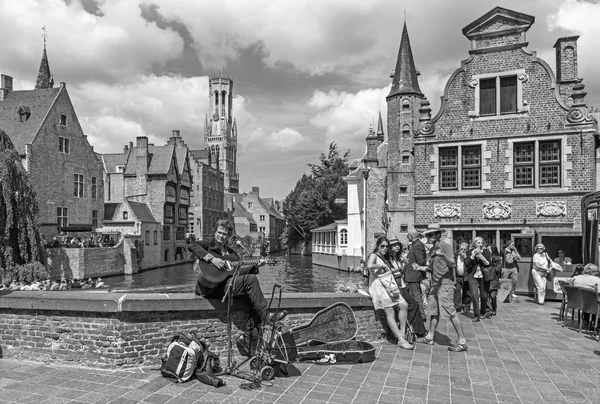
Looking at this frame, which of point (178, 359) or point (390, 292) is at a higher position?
point (390, 292)

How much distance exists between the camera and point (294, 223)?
62344mm

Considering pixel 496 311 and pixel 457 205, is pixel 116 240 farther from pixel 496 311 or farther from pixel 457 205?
pixel 496 311

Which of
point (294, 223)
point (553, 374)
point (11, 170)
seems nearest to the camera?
point (553, 374)

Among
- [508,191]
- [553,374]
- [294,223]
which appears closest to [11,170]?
[508,191]

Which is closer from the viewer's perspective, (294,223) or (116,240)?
(116,240)

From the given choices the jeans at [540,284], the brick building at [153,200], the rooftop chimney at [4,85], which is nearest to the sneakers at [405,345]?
the jeans at [540,284]

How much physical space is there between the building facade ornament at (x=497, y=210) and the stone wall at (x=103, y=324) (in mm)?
15974

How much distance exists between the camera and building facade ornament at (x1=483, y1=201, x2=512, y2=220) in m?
18.9

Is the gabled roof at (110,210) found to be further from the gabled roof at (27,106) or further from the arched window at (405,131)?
the arched window at (405,131)

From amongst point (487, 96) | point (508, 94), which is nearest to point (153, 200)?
point (487, 96)

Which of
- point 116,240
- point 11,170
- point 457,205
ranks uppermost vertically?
point 11,170

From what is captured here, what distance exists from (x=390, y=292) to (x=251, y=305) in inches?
95.9

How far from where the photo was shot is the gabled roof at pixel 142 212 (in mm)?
43531

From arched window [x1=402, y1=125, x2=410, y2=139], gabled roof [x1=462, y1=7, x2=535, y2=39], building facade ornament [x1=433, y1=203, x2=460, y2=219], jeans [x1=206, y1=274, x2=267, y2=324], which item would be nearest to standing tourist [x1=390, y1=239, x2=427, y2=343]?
jeans [x1=206, y1=274, x2=267, y2=324]
